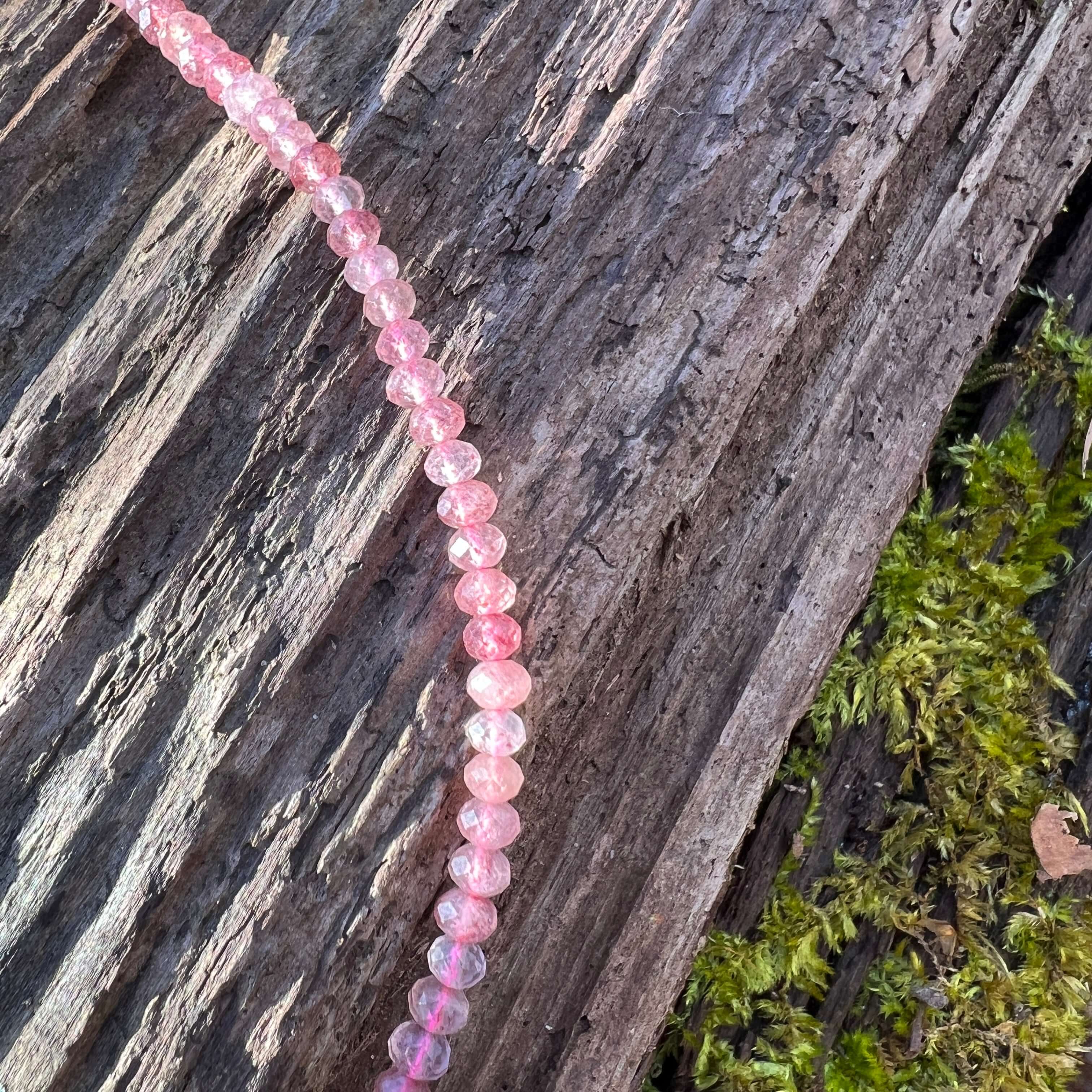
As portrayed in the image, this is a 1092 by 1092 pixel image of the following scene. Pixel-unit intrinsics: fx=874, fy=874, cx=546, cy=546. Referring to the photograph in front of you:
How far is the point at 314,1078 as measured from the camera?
6.10ft

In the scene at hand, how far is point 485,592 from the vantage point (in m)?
2.06

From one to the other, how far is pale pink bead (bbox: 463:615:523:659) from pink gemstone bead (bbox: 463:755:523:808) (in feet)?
0.40

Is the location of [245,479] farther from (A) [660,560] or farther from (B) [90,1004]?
(B) [90,1004]

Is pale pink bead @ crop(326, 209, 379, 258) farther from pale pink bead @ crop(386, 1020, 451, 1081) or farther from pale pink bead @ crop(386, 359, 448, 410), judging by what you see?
pale pink bead @ crop(386, 1020, 451, 1081)

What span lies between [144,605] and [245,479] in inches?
15.1

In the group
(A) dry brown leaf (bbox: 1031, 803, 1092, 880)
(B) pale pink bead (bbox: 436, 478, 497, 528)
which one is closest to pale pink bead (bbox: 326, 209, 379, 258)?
(B) pale pink bead (bbox: 436, 478, 497, 528)

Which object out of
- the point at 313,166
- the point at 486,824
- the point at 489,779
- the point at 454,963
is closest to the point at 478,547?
the point at 489,779

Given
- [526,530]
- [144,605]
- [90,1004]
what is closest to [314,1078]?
[90,1004]

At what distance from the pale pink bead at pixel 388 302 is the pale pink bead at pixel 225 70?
0.72 meters

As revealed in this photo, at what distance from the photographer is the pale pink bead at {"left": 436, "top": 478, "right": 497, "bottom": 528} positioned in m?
2.09

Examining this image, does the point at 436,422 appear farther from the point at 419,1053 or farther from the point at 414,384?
the point at 419,1053

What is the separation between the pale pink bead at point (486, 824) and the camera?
6.52 feet

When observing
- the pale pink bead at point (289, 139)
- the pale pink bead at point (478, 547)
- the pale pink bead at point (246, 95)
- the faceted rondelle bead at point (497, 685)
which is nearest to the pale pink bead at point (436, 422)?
the pale pink bead at point (478, 547)

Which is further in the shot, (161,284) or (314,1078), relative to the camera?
(161,284)
